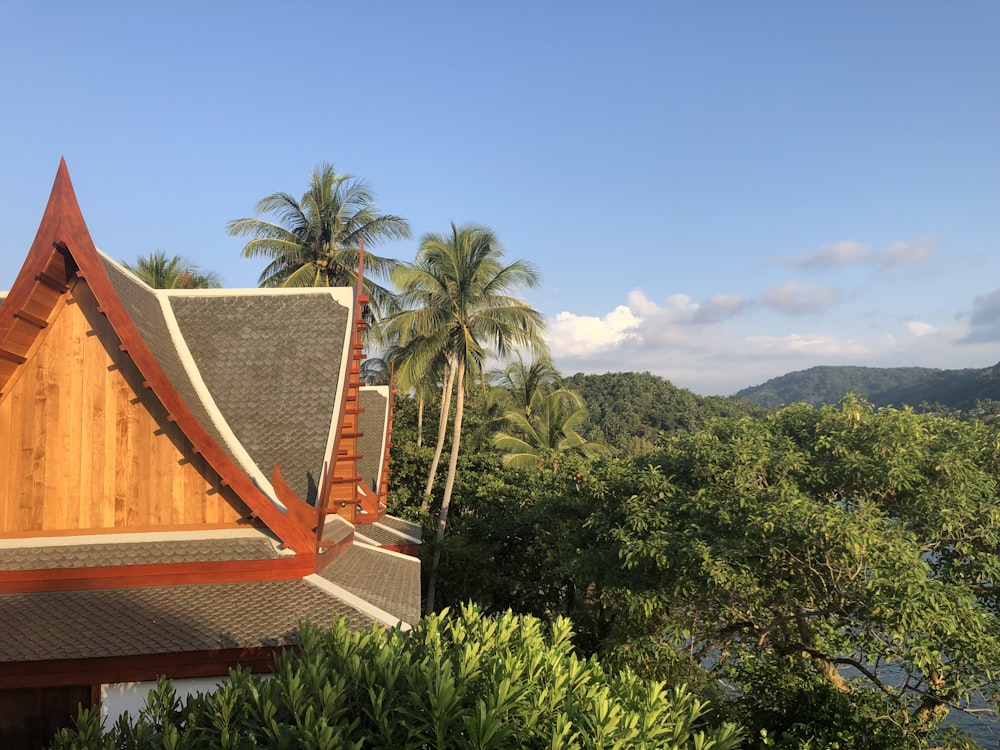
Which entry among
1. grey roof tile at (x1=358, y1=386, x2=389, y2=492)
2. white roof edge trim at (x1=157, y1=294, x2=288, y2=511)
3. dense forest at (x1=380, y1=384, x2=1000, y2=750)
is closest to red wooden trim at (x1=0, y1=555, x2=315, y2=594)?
white roof edge trim at (x1=157, y1=294, x2=288, y2=511)

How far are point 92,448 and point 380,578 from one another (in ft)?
13.1

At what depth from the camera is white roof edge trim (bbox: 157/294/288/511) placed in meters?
7.98

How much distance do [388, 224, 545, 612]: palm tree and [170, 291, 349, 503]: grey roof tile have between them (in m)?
9.96

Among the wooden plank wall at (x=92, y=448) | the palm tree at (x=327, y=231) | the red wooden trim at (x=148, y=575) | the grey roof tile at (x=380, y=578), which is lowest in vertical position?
the grey roof tile at (x=380, y=578)

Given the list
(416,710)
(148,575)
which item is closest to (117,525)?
(148,575)

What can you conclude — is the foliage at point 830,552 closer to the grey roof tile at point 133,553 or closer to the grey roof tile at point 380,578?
the grey roof tile at point 380,578

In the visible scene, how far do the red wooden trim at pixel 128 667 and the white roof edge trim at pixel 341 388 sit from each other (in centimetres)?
212

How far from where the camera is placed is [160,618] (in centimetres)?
604

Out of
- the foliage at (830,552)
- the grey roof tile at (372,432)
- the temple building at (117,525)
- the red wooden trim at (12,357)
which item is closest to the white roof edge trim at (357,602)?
the temple building at (117,525)

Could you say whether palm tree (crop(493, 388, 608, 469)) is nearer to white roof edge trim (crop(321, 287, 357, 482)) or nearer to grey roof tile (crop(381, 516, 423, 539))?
grey roof tile (crop(381, 516, 423, 539))

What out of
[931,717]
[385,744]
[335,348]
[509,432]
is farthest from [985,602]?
[509,432]

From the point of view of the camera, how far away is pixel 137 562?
21.4ft

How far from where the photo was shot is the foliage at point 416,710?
137 inches

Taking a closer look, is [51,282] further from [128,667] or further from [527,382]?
[527,382]
